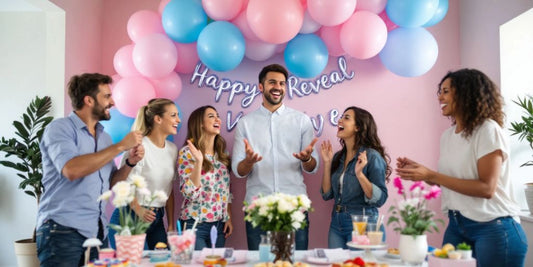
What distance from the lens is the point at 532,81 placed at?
367 cm

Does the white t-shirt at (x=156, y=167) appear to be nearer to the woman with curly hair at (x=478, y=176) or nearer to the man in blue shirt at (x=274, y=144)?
the man in blue shirt at (x=274, y=144)

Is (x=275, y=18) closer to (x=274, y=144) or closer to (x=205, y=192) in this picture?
(x=274, y=144)

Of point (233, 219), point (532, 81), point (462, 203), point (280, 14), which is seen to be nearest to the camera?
point (462, 203)

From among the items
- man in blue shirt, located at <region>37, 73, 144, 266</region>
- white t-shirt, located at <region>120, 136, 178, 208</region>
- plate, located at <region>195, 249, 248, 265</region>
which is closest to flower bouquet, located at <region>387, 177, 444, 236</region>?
plate, located at <region>195, 249, 248, 265</region>

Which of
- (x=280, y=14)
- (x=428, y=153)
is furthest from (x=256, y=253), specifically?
(x=428, y=153)

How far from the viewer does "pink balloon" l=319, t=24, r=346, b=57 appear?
11.7ft

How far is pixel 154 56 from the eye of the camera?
133 inches

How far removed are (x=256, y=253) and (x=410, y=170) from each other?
1003mm

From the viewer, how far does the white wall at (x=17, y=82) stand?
4.25 m

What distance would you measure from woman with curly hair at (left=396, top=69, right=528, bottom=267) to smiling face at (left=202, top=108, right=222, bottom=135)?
161 cm

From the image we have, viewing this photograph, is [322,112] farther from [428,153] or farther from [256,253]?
[256,253]

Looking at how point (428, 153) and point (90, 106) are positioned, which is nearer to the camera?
point (90, 106)


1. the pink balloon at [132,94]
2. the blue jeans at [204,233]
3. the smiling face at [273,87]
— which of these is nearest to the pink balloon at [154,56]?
the pink balloon at [132,94]

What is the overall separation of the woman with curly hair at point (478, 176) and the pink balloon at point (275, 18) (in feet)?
3.84
